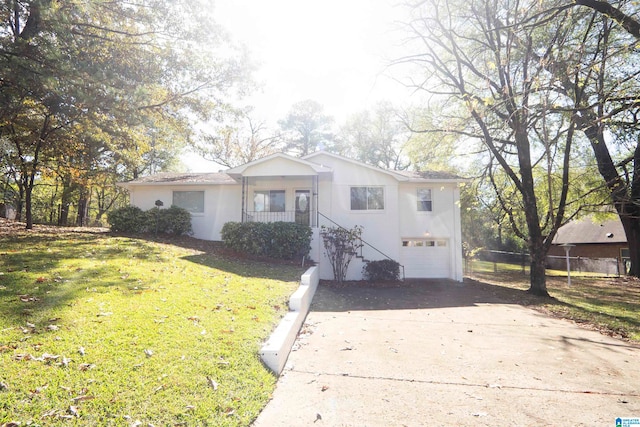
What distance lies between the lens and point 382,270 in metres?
13.8

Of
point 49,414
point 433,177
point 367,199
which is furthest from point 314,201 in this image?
point 49,414

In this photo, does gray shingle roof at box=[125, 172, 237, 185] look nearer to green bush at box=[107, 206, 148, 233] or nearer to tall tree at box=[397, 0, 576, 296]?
green bush at box=[107, 206, 148, 233]

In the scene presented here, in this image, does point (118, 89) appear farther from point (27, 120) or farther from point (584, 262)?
point (584, 262)

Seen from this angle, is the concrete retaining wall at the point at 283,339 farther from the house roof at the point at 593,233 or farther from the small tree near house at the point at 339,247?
the house roof at the point at 593,233

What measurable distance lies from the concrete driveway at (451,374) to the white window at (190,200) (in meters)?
11.0

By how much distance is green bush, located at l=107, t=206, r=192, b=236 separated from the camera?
15016 millimetres

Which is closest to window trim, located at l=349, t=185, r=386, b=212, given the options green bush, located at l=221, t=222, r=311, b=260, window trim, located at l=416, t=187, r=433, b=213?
window trim, located at l=416, t=187, r=433, b=213

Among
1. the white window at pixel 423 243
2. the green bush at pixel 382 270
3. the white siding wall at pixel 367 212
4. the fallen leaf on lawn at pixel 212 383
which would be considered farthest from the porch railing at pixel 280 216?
the fallen leaf on lawn at pixel 212 383

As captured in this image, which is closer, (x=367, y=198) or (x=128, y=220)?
(x=367, y=198)

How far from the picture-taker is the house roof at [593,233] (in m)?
25.6

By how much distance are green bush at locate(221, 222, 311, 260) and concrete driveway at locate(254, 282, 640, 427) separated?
5.53 m

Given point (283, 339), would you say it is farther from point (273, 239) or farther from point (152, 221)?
point (152, 221)

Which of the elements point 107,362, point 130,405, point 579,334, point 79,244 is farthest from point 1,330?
point 579,334

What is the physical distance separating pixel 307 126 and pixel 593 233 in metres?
26.8
